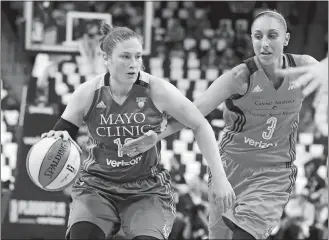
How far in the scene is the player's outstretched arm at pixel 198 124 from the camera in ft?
11.9

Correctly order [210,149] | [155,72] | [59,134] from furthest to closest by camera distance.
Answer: [155,72], [59,134], [210,149]

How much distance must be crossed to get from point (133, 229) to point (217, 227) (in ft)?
2.79

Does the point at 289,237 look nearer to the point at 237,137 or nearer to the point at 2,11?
the point at 237,137

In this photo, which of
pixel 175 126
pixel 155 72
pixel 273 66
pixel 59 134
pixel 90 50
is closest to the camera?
pixel 59 134

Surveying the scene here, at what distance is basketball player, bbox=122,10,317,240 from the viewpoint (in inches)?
157

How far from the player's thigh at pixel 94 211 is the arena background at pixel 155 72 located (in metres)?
3.34

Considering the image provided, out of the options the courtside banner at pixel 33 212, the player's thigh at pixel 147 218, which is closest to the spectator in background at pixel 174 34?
the courtside banner at pixel 33 212

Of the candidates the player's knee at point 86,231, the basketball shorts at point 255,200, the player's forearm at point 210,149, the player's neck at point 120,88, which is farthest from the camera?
the basketball shorts at point 255,200

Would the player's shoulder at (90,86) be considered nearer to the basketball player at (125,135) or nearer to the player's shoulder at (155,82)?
the basketball player at (125,135)

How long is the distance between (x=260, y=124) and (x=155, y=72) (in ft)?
11.1

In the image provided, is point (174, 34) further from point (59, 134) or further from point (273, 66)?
point (59, 134)

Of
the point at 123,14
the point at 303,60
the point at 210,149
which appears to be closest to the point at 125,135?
the point at 210,149

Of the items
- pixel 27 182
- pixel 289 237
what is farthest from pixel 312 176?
pixel 27 182

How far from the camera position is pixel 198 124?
3711 millimetres
